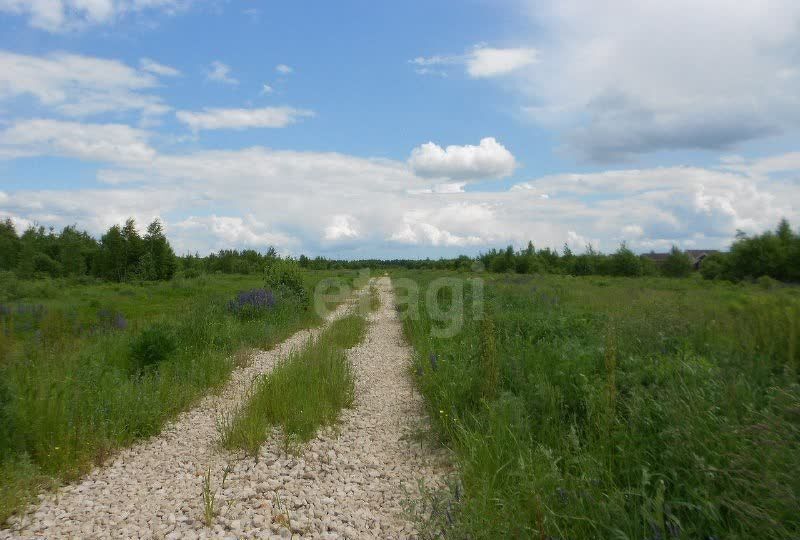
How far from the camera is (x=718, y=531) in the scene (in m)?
2.57

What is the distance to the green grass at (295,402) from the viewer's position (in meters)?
5.07

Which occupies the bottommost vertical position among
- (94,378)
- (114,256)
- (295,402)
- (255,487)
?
(255,487)

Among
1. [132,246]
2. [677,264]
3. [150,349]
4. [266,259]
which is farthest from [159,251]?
[677,264]

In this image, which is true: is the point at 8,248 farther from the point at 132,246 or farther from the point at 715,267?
the point at 715,267

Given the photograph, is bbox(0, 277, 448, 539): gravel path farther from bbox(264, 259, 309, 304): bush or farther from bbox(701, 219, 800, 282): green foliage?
bbox(701, 219, 800, 282): green foliage

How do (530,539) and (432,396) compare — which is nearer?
(530,539)

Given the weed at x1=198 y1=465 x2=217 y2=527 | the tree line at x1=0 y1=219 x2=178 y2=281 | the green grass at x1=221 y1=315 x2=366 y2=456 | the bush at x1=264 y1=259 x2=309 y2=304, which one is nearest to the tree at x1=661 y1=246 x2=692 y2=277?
the bush at x1=264 y1=259 x2=309 y2=304

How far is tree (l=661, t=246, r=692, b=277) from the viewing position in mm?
29562

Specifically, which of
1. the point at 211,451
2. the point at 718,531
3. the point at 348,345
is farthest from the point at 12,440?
the point at 348,345

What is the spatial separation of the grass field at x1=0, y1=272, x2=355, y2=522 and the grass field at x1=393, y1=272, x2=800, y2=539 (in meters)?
3.39

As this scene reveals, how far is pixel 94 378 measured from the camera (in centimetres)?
607

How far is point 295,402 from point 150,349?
3565 millimetres

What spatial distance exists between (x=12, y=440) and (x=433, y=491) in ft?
12.7

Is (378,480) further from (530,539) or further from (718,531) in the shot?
(718,531)
